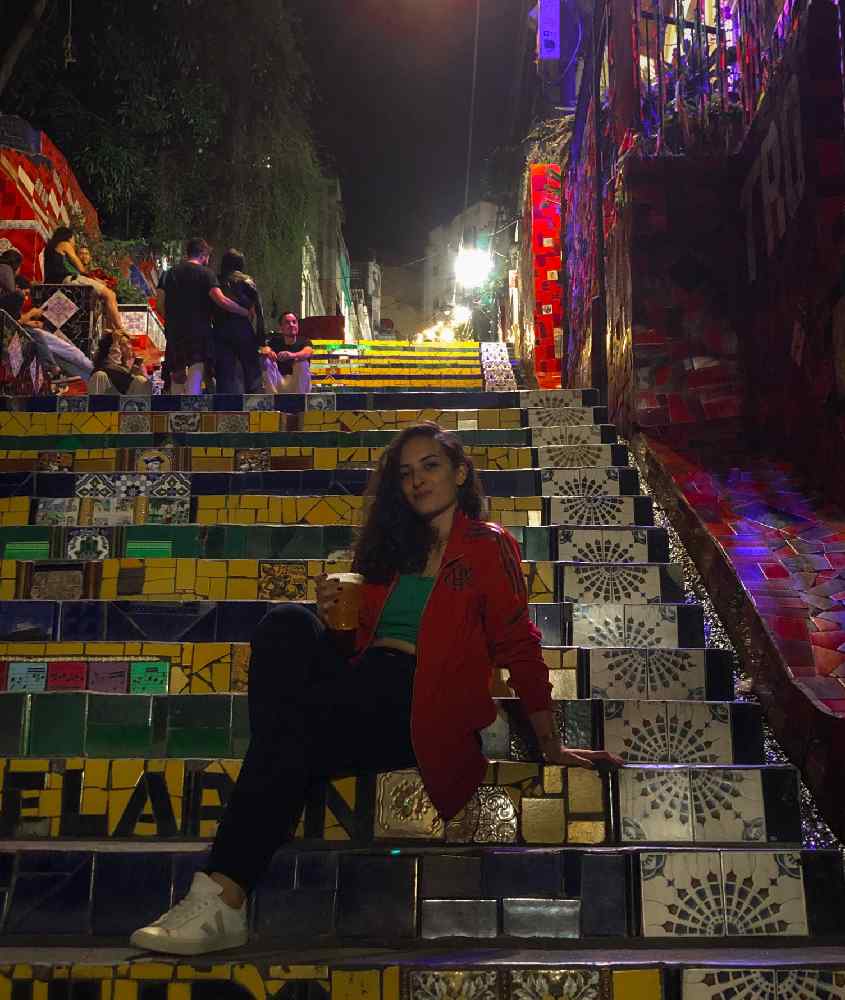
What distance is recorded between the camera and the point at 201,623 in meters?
3.24

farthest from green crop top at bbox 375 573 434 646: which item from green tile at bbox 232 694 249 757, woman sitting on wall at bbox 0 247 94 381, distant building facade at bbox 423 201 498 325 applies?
distant building facade at bbox 423 201 498 325

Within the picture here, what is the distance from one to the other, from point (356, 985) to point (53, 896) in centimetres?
78

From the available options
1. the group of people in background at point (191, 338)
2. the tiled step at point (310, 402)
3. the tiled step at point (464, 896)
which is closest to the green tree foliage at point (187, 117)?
the group of people in background at point (191, 338)

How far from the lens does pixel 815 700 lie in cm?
264

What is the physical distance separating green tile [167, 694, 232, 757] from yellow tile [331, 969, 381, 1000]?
2.90 feet

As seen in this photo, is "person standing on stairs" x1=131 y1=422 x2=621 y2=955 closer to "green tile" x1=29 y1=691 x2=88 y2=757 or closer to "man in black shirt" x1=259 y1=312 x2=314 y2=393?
"green tile" x1=29 y1=691 x2=88 y2=757

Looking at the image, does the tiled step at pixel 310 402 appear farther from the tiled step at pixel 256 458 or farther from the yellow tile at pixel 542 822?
the yellow tile at pixel 542 822

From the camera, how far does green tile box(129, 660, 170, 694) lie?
298cm

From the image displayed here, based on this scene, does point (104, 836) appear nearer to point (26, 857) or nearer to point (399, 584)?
point (26, 857)

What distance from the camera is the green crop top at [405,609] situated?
2562 mm

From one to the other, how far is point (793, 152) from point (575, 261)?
3.91 metres

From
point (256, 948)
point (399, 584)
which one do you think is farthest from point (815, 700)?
point (256, 948)

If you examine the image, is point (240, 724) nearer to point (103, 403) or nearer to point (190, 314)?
point (103, 403)

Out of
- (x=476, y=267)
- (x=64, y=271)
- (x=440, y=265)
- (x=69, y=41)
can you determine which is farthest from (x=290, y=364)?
(x=440, y=265)
